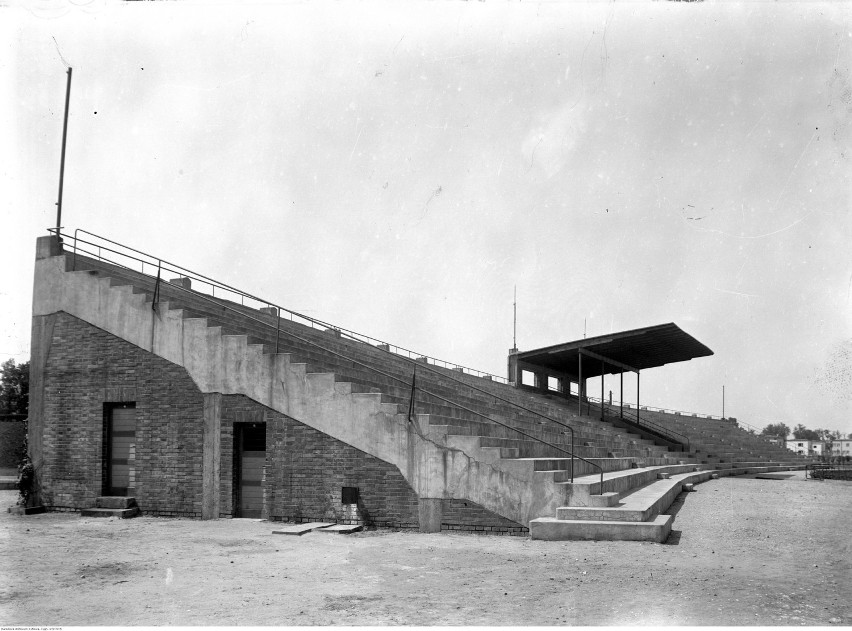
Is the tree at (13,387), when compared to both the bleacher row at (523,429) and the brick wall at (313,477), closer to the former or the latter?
the bleacher row at (523,429)

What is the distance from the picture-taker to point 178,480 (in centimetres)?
1449

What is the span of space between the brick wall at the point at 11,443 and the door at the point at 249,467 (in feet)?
69.3

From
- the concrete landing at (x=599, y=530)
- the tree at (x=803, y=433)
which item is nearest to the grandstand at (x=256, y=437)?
the concrete landing at (x=599, y=530)

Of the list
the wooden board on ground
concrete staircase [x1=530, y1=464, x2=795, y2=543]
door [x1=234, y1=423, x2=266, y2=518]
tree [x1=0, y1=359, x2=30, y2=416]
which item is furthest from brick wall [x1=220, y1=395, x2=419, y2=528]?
tree [x1=0, y1=359, x2=30, y2=416]

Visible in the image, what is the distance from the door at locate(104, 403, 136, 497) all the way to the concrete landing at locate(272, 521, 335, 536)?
4228 millimetres

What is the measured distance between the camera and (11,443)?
104 feet

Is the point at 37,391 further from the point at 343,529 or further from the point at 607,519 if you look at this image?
the point at 607,519

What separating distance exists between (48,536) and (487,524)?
696 cm

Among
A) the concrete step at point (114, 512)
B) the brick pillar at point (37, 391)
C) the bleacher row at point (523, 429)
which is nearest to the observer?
the bleacher row at point (523, 429)

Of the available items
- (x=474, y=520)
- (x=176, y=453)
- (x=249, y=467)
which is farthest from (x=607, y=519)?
(x=176, y=453)

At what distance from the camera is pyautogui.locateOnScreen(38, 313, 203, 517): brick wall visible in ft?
47.6

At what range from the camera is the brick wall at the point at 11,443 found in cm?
3131

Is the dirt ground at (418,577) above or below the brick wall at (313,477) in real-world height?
Result: below

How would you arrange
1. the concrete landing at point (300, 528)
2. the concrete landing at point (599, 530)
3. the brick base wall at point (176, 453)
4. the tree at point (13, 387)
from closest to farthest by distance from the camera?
the concrete landing at point (599, 530), the concrete landing at point (300, 528), the brick base wall at point (176, 453), the tree at point (13, 387)
